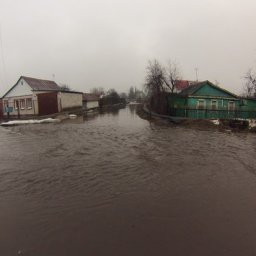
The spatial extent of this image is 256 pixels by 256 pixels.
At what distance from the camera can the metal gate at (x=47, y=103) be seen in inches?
1264

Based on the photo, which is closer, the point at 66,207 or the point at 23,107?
the point at 66,207

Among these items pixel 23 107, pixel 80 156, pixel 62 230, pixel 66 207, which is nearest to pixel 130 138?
pixel 80 156

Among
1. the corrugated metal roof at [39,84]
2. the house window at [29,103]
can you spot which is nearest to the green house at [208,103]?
the house window at [29,103]

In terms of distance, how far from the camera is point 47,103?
32312 mm

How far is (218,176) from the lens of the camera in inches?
298

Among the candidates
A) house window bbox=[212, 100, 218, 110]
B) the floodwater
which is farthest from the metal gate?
the floodwater

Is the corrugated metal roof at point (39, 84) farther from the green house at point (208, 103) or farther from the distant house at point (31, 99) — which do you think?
the green house at point (208, 103)

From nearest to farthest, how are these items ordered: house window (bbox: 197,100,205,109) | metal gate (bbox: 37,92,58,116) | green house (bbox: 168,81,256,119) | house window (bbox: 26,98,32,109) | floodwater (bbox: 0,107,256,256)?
floodwater (bbox: 0,107,256,256) → green house (bbox: 168,81,256,119) → house window (bbox: 197,100,205,109) → metal gate (bbox: 37,92,58,116) → house window (bbox: 26,98,32,109)

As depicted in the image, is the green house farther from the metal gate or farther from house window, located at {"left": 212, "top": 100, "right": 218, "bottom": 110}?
the metal gate

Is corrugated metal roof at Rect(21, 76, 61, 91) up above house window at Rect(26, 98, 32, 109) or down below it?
above

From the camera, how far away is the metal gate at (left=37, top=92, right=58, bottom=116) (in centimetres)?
3209

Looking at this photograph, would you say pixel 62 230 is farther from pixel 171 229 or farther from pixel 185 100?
pixel 185 100

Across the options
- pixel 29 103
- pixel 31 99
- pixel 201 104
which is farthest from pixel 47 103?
pixel 201 104

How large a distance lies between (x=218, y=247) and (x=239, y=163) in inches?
223
